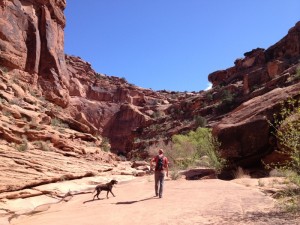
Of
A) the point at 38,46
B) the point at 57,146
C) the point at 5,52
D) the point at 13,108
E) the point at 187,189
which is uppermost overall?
the point at 38,46

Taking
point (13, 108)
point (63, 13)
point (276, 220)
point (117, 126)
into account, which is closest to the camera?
point (276, 220)

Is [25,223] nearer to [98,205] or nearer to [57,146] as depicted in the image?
[98,205]

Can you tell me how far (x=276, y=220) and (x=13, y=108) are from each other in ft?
55.4

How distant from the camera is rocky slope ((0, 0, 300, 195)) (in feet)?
48.8

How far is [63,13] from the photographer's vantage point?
36750mm

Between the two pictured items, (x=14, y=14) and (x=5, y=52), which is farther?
(x=14, y=14)

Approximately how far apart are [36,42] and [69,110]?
6981 millimetres

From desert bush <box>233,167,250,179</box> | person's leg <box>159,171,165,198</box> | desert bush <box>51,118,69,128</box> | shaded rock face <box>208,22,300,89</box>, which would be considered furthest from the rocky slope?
person's leg <box>159,171,165,198</box>

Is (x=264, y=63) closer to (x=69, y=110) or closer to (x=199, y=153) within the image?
(x=199, y=153)

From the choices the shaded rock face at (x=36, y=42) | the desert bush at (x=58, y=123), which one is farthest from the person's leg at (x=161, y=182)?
the shaded rock face at (x=36, y=42)

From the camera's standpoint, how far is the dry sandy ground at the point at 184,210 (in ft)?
22.7

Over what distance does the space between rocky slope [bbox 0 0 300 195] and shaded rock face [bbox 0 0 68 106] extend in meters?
0.09

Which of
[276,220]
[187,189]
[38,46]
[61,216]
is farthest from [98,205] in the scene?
[38,46]

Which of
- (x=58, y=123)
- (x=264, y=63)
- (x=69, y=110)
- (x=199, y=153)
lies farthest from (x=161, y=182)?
(x=264, y=63)
